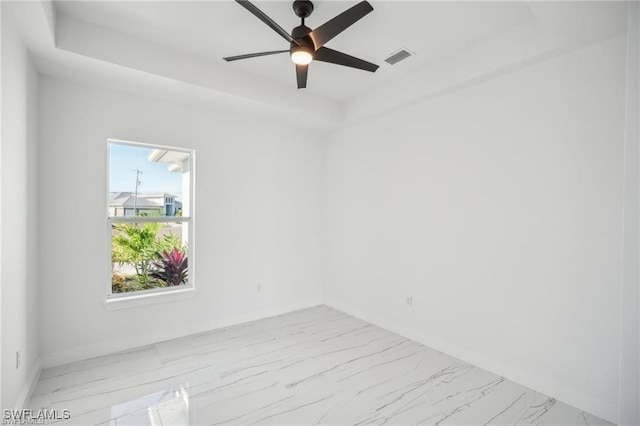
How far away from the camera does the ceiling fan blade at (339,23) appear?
1.97 metres

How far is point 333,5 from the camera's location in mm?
2293

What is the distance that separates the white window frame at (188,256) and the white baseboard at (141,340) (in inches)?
13.4

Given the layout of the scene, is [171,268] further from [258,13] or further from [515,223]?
[515,223]

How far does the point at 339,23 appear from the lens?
2094 millimetres

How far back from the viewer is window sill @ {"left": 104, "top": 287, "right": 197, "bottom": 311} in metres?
3.20

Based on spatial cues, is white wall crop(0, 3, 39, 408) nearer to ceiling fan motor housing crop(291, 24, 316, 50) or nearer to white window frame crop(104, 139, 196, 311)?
white window frame crop(104, 139, 196, 311)

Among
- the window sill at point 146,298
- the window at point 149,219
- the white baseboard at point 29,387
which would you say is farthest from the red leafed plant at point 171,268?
the white baseboard at point 29,387

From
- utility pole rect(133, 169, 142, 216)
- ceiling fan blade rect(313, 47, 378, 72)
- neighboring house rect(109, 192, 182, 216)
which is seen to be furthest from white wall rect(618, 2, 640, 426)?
utility pole rect(133, 169, 142, 216)

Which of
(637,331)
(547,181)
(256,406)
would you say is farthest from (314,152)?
(637,331)

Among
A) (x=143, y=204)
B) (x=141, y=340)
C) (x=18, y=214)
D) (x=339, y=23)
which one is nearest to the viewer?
(x=339, y=23)

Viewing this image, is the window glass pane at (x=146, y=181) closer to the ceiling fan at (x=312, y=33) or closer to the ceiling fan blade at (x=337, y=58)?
the ceiling fan at (x=312, y=33)

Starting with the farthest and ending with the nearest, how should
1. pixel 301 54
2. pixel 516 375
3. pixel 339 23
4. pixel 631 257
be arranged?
pixel 516 375
pixel 301 54
pixel 339 23
pixel 631 257

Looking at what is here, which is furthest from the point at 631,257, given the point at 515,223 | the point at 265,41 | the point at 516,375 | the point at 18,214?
the point at 18,214

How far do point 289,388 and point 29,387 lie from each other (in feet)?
6.38
